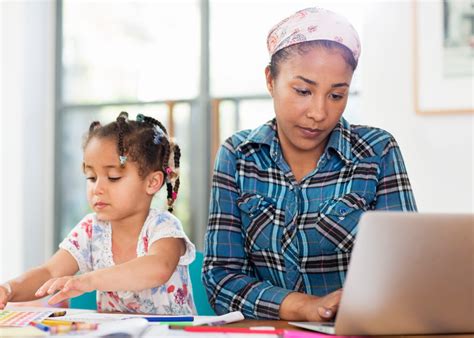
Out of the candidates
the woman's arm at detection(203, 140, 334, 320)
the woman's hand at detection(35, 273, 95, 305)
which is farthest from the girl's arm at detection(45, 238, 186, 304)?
the woman's arm at detection(203, 140, 334, 320)

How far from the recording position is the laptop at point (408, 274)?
85 centimetres

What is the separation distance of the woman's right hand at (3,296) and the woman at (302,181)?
1.24ft

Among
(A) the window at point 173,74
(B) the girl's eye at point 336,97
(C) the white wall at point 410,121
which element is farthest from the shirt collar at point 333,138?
(A) the window at point 173,74

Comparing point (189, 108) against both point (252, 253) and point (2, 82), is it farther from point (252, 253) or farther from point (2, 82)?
point (252, 253)

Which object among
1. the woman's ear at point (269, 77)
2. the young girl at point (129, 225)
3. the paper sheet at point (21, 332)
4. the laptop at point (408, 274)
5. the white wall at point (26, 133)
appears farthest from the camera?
the white wall at point (26, 133)

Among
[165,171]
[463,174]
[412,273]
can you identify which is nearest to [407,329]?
[412,273]

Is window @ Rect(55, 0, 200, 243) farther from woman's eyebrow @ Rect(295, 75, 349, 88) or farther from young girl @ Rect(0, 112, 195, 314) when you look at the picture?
woman's eyebrow @ Rect(295, 75, 349, 88)

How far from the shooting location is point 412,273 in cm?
87

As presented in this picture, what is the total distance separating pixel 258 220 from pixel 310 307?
0.31m

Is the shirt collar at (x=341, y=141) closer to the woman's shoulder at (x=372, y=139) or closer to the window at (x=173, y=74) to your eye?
the woman's shoulder at (x=372, y=139)

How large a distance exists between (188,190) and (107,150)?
1.79 meters

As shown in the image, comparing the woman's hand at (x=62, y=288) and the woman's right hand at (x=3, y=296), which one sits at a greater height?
the woman's hand at (x=62, y=288)

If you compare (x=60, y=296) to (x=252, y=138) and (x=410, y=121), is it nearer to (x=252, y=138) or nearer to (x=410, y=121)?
(x=252, y=138)

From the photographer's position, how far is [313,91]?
133 centimetres
